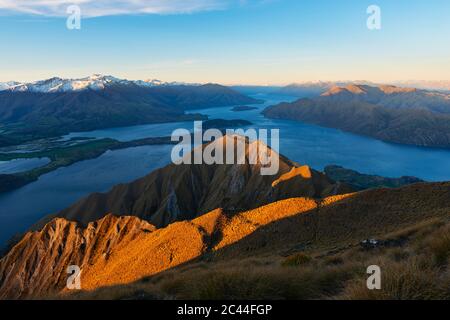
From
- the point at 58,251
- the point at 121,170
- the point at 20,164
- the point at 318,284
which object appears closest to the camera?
the point at 318,284

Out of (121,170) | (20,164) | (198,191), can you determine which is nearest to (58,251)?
(198,191)

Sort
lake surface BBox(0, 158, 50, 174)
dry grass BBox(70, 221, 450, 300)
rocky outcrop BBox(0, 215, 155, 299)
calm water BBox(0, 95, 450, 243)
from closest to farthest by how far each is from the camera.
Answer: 1. dry grass BBox(70, 221, 450, 300)
2. rocky outcrop BBox(0, 215, 155, 299)
3. calm water BBox(0, 95, 450, 243)
4. lake surface BBox(0, 158, 50, 174)

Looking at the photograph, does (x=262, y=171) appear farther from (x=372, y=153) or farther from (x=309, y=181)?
(x=372, y=153)

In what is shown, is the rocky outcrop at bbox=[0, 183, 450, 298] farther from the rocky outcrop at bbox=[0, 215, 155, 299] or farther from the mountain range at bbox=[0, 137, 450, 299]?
→ the rocky outcrop at bbox=[0, 215, 155, 299]

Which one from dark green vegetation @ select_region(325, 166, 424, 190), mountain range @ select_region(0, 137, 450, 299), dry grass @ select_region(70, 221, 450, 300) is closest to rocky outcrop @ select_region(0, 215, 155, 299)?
mountain range @ select_region(0, 137, 450, 299)

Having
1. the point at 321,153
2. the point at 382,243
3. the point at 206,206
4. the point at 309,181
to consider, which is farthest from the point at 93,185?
the point at 382,243

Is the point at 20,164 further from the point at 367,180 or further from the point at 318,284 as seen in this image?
the point at 318,284

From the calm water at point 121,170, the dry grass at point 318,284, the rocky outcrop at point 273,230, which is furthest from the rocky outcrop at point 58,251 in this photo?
the dry grass at point 318,284
